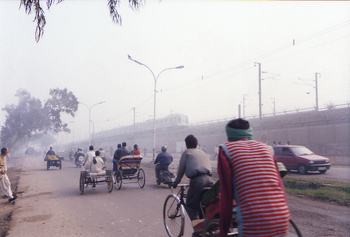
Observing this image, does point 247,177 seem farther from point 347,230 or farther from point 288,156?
point 288,156

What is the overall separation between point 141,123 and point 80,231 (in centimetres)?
5276

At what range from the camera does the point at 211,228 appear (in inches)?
138

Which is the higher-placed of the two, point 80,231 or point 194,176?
point 194,176

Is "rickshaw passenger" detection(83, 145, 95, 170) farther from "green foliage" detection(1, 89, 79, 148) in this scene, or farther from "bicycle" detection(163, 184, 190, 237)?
"green foliage" detection(1, 89, 79, 148)

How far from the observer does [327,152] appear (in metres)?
28.1

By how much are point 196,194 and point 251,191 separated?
5.86 ft

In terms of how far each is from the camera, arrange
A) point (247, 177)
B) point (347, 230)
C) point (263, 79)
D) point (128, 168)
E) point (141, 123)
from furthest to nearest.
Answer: point (141, 123) → point (263, 79) → point (128, 168) → point (347, 230) → point (247, 177)

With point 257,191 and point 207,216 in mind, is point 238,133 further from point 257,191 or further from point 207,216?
point 207,216

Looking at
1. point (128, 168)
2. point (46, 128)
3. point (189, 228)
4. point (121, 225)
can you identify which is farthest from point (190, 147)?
point (46, 128)

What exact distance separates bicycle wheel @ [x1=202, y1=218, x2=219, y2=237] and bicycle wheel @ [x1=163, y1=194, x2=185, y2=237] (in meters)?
1.18

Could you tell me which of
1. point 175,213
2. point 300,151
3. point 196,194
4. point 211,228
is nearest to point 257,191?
point 211,228

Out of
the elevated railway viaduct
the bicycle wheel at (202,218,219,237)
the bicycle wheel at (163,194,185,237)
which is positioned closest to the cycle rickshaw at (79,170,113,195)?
the bicycle wheel at (163,194,185,237)

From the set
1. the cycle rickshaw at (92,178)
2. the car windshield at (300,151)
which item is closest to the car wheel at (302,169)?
the car windshield at (300,151)

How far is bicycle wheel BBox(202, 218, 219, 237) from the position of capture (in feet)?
11.3
